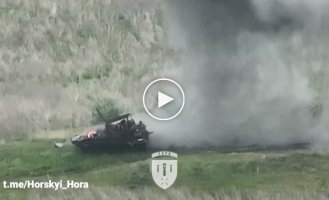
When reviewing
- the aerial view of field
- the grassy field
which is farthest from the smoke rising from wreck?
the grassy field

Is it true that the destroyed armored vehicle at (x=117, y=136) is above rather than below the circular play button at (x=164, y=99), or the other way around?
below

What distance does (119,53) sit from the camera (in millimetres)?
3830

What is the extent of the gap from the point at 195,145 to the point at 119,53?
24.8 inches

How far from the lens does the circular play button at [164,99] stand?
3.79 metres

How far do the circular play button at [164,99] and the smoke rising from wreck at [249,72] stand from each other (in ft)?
0.12

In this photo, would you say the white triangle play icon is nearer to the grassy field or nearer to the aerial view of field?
the aerial view of field

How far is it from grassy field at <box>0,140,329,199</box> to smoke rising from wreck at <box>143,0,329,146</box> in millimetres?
107

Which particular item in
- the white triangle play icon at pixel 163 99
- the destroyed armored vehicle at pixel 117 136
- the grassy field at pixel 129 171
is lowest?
the grassy field at pixel 129 171

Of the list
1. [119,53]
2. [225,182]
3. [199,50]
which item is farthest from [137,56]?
[225,182]

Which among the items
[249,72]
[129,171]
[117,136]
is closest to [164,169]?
[129,171]

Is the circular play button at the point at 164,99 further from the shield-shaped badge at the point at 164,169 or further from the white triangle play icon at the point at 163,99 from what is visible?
the shield-shaped badge at the point at 164,169

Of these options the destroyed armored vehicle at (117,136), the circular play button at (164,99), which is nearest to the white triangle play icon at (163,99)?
the circular play button at (164,99)

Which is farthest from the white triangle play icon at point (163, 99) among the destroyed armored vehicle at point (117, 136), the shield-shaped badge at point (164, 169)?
the shield-shaped badge at point (164, 169)

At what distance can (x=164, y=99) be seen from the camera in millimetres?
3799
